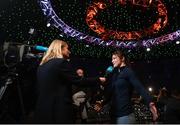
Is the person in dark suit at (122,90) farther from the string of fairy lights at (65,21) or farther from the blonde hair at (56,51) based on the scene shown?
the string of fairy lights at (65,21)

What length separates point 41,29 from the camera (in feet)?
25.2

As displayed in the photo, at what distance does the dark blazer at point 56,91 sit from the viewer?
126 inches

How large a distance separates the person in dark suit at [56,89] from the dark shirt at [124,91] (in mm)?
425

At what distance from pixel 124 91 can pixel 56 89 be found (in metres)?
0.78

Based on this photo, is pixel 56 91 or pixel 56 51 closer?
pixel 56 91

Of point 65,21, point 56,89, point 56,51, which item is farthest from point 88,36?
point 56,89

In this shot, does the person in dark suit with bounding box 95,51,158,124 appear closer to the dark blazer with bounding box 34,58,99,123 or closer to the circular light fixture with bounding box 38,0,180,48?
the dark blazer with bounding box 34,58,99,123

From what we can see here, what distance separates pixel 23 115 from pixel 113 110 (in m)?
0.95

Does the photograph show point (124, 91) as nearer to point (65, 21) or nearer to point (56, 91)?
point (56, 91)

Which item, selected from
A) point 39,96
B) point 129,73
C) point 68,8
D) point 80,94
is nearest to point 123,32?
point 68,8

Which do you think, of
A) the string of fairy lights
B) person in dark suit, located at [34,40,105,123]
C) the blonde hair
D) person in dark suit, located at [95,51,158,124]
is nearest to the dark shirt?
person in dark suit, located at [95,51,158,124]

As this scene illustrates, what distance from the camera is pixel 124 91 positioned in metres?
3.69

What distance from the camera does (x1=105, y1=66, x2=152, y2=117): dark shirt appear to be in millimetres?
3667

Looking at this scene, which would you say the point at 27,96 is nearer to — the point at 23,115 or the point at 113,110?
the point at 23,115
